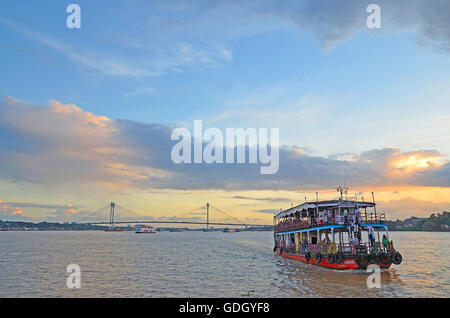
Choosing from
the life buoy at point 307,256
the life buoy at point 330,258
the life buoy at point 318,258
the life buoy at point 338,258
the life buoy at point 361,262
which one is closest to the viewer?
the life buoy at point 361,262

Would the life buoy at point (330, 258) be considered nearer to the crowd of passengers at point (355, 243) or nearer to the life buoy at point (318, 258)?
the crowd of passengers at point (355, 243)

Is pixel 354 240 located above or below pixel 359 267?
above

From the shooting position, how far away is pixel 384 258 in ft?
94.0

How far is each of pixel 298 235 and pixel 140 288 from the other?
23122 millimetres

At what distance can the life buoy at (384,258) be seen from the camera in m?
28.6

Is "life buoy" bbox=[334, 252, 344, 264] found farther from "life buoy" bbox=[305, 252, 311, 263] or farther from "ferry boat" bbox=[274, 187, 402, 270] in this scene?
"life buoy" bbox=[305, 252, 311, 263]

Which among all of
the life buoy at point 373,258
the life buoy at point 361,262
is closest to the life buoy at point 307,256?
the life buoy at point 361,262

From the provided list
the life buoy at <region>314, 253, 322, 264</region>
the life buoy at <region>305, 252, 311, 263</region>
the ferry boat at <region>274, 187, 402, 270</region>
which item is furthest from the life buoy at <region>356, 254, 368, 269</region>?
the life buoy at <region>305, 252, 311, 263</region>

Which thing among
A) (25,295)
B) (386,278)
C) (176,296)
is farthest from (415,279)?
(25,295)

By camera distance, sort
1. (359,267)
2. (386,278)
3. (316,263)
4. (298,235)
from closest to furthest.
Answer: (386,278)
(359,267)
(316,263)
(298,235)

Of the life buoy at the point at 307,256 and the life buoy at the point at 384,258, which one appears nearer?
the life buoy at the point at 384,258

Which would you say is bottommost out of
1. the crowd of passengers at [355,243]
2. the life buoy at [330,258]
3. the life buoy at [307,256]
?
the life buoy at [307,256]

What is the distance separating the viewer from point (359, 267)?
2823 cm
